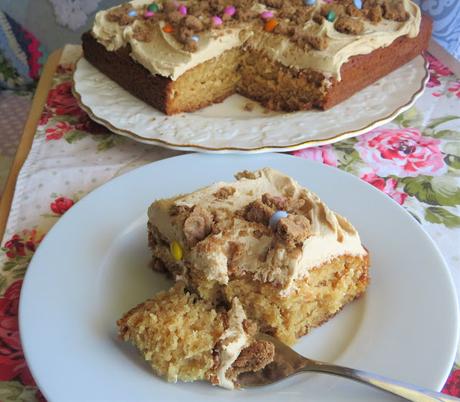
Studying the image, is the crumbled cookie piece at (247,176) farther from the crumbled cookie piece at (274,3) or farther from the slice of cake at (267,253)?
the crumbled cookie piece at (274,3)

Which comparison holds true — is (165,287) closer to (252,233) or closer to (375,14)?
(252,233)

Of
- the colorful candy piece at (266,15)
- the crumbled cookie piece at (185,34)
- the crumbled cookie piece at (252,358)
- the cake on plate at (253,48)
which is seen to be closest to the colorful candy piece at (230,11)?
the cake on plate at (253,48)

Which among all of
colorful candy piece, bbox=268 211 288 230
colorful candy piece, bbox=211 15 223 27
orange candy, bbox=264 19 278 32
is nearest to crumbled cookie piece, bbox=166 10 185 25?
colorful candy piece, bbox=211 15 223 27

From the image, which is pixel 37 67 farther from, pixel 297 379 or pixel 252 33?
pixel 297 379

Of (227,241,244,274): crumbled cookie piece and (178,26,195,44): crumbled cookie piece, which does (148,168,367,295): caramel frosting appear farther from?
(178,26,195,44): crumbled cookie piece

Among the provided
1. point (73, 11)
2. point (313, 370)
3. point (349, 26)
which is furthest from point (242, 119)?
point (73, 11)

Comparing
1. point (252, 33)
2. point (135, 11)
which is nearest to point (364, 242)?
point (252, 33)

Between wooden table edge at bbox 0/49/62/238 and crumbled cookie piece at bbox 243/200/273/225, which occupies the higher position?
crumbled cookie piece at bbox 243/200/273/225
